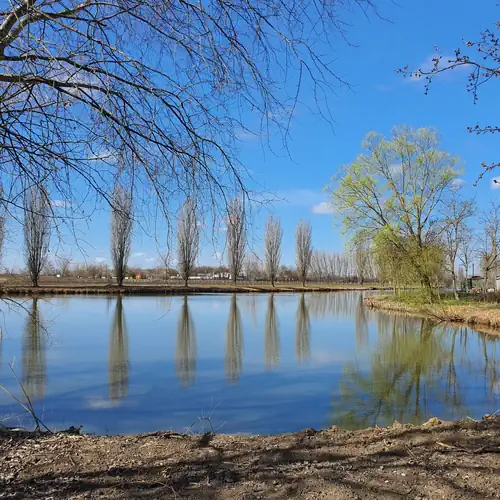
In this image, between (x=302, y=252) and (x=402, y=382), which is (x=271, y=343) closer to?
(x=402, y=382)

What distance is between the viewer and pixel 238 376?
7762mm

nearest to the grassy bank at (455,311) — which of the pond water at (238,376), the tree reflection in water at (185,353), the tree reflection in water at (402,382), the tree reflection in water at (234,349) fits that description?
the pond water at (238,376)

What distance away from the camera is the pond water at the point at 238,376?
5.39m

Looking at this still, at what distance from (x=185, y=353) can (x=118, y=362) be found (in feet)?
5.09

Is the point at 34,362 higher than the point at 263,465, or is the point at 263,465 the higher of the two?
the point at 263,465

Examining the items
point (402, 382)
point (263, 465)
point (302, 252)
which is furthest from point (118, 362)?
point (302, 252)

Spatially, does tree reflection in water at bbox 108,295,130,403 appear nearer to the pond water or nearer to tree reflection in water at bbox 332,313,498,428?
the pond water

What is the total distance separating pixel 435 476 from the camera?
2.54 meters

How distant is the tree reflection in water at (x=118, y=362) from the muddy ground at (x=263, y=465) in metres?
2.97

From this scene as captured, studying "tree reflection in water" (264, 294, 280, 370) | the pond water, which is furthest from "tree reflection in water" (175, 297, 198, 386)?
"tree reflection in water" (264, 294, 280, 370)

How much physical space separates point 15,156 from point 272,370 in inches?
256

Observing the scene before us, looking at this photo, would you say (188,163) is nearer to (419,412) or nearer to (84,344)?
(419,412)

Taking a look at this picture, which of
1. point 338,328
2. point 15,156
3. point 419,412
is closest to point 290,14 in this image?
point 15,156

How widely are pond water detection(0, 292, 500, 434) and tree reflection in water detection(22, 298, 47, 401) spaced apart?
0.06ft
